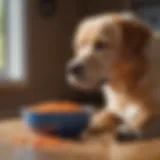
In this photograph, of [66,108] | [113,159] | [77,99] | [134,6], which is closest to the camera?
[113,159]

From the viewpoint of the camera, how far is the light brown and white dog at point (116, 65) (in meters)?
1.61

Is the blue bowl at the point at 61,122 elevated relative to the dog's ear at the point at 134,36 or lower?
lower

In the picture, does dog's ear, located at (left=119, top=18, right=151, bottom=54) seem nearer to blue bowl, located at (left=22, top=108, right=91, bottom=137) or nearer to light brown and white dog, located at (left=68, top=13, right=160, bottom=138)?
light brown and white dog, located at (left=68, top=13, right=160, bottom=138)

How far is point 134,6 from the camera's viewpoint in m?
3.14

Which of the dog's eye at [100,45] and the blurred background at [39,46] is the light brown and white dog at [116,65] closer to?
the dog's eye at [100,45]

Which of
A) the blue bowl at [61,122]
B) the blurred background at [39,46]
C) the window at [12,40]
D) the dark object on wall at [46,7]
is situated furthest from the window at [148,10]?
the blue bowl at [61,122]

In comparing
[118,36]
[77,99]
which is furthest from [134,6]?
[118,36]

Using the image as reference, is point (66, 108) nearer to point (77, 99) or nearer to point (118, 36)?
point (118, 36)

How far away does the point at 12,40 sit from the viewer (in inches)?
126

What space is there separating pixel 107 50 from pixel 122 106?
21 cm

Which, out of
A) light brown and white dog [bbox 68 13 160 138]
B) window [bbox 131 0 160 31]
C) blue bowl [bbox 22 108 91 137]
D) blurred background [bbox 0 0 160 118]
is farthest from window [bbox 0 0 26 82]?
blue bowl [bbox 22 108 91 137]

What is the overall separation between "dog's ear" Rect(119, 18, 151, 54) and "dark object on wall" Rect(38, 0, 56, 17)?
59.8 inches

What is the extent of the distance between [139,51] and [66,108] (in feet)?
1.25

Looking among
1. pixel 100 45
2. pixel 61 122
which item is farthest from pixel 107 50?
pixel 61 122
